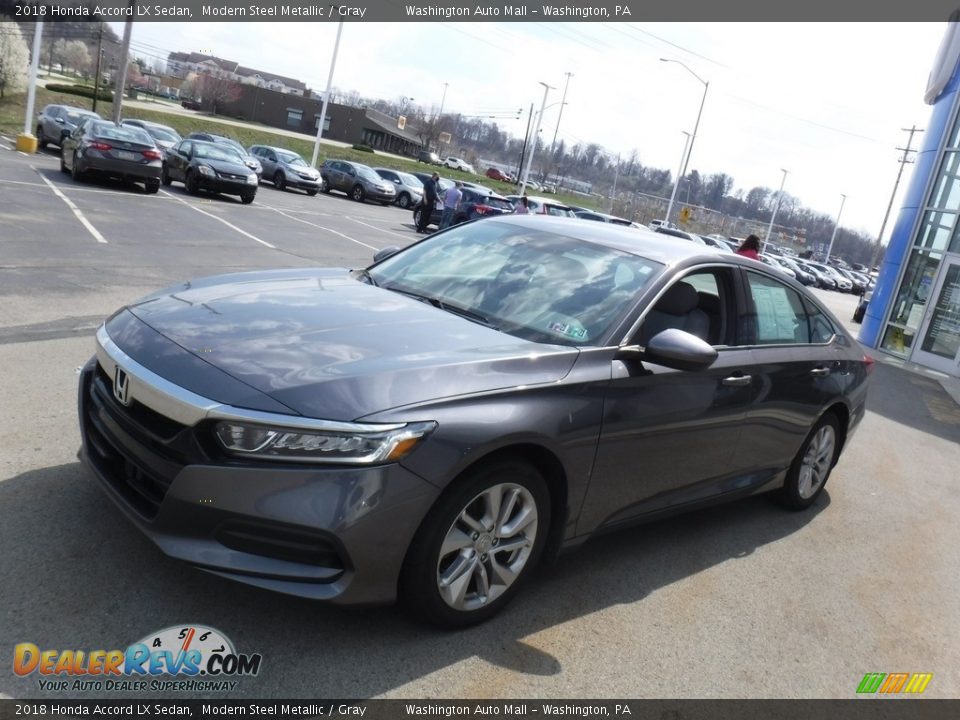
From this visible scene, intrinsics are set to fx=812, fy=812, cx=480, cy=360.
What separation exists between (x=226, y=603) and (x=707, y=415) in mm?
2509

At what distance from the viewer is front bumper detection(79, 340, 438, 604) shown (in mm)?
2766

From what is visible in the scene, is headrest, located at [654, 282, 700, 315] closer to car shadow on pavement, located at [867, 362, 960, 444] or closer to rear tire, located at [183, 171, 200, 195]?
car shadow on pavement, located at [867, 362, 960, 444]

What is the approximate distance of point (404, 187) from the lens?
114 ft

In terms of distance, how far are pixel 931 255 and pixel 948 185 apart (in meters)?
1.72

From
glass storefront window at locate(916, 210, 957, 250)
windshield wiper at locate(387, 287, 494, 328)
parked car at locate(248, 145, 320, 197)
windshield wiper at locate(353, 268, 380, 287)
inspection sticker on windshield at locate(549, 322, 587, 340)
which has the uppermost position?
glass storefront window at locate(916, 210, 957, 250)

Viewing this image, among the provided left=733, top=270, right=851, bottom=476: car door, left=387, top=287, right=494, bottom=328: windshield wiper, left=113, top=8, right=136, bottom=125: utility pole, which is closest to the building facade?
left=733, top=270, right=851, bottom=476: car door

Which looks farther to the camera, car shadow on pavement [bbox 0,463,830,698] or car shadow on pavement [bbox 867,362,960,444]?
car shadow on pavement [bbox 867,362,960,444]

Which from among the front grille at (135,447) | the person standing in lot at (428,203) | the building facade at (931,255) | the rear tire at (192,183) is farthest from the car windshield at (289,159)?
the front grille at (135,447)

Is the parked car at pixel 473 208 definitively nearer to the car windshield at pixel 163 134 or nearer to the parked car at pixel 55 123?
the car windshield at pixel 163 134

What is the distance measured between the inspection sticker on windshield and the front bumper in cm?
117

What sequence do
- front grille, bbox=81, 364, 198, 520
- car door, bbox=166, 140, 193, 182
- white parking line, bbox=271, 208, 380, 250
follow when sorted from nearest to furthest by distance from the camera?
front grille, bbox=81, 364, 198, 520
white parking line, bbox=271, 208, 380, 250
car door, bbox=166, 140, 193, 182

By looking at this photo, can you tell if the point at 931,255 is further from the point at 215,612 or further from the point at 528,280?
the point at 215,612

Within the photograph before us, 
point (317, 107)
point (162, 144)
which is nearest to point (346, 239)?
point (162, 144)

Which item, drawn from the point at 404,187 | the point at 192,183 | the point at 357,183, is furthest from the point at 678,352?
the point at 404,187
